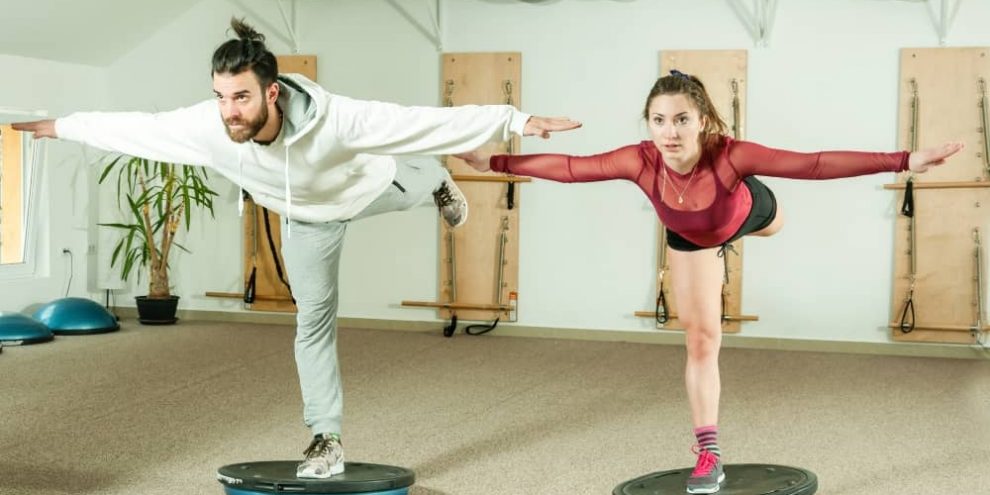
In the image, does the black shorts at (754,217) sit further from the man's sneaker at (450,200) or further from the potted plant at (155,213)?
the potted plant at (155,213)

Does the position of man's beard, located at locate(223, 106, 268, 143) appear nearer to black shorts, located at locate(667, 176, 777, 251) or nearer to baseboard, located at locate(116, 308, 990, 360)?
black shorts, located at locate(667, 176, 777, 251)

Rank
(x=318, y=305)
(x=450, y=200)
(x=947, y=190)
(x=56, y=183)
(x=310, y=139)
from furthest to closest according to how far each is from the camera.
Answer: (x=56, y=183) → (x=947, y=190) → (x=450, y=200) → (x=318, y=305) → (x=310, y=139)

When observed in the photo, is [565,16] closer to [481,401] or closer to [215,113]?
[481,401]

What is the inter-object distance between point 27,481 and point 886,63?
5.54 metres

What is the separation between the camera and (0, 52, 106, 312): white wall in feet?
25.9

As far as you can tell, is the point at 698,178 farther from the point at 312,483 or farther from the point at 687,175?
the point at 312,483

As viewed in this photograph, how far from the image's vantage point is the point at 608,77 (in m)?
7.67

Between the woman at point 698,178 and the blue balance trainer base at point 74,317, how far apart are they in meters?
4.98

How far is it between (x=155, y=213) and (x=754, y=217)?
598 centimetres

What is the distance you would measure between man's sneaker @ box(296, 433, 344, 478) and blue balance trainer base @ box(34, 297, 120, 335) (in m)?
4.38

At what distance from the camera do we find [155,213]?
8.72m

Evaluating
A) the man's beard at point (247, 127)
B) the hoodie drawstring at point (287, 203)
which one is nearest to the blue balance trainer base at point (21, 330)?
the hoodie drawstring at point (287, 203)

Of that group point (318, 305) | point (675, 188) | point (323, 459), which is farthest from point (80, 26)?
point (675, 188)

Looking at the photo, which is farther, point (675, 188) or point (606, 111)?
point (606, 111)
